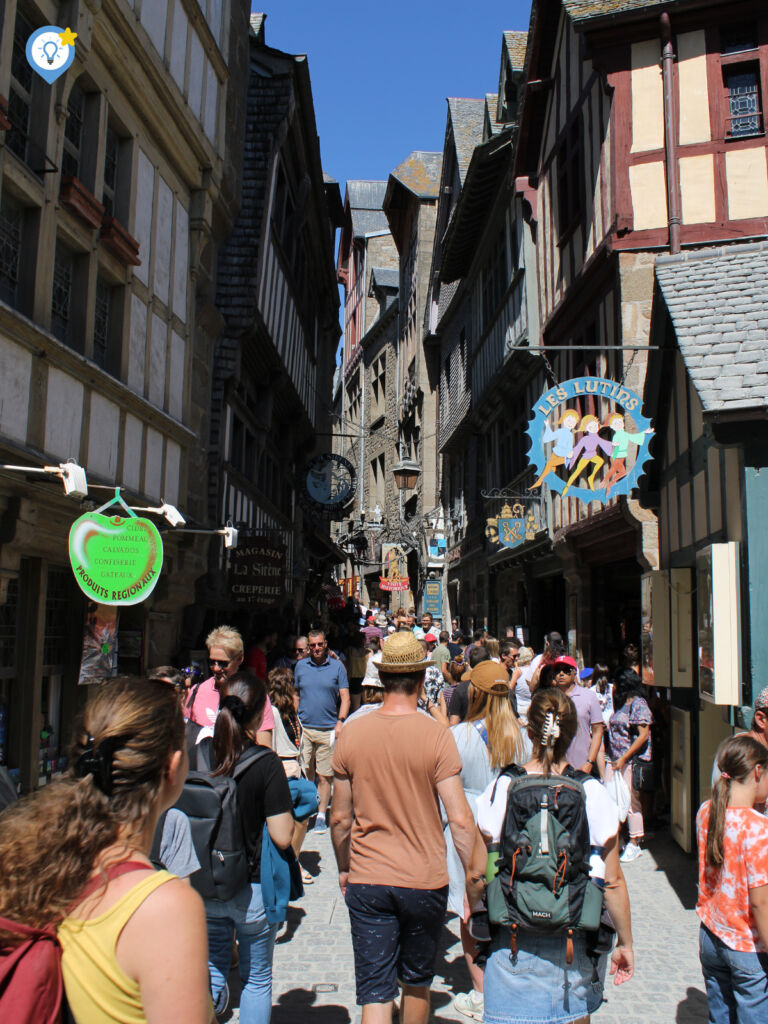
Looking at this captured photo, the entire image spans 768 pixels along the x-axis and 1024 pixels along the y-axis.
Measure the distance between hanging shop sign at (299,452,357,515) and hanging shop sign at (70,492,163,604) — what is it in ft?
42.2

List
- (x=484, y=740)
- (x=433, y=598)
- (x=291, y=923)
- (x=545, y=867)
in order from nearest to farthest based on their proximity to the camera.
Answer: (x=545, y=867) < (x=484, y=740) < (x=291, y=923) < (x=433, y=598)

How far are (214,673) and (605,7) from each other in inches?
356

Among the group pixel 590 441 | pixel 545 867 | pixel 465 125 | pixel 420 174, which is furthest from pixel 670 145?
pixel 420 174

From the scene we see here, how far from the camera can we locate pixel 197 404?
11.0 m

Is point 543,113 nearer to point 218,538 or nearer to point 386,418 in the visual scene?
point 218,538

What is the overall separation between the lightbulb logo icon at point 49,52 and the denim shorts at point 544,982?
547cm

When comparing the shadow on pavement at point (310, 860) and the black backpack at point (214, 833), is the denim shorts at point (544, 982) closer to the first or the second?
the black backpack at point (214, 833)

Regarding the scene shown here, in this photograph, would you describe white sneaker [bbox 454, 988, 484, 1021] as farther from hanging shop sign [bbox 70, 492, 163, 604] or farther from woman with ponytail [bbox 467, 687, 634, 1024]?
hanging shop sign [bbox 70, 492, 163, 604]

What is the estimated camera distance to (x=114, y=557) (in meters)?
6.10

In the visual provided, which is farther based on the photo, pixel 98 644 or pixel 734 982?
pixel 98 644

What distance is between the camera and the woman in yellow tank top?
1.60m

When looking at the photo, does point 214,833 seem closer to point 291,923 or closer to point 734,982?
point 734,982

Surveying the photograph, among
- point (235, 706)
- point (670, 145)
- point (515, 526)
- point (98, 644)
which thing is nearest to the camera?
point (235, 706)

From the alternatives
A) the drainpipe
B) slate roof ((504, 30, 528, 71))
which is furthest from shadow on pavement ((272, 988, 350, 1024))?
slate roof ((504, 30, 528, 71))
